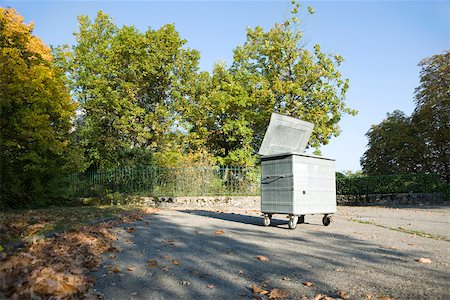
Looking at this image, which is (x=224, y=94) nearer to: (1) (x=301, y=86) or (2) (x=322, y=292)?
(1) (x=301, y=86)

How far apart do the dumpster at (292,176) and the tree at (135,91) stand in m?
14.1

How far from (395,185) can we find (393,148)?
7.00 meters

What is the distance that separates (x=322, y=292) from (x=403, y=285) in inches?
34.9

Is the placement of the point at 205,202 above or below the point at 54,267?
above

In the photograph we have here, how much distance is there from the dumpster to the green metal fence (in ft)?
25.1

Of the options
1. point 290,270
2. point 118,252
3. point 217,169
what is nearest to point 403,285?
point 290,270

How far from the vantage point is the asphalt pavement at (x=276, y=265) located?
3200mm

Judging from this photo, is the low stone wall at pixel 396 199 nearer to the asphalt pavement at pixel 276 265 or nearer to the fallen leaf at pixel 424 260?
the asphalt pavement at pixel 276 265

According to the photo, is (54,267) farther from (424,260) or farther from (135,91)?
(135,91)

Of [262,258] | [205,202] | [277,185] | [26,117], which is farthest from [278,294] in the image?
[205,202]

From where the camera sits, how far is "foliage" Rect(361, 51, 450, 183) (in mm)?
21844

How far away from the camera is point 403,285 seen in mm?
3324

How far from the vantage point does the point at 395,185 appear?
19.3 m

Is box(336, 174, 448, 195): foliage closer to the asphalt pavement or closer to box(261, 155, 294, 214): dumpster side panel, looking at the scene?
the asphalt pavement
